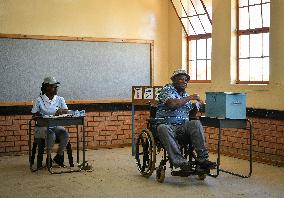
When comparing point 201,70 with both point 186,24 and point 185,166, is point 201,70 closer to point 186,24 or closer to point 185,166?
point 186,24

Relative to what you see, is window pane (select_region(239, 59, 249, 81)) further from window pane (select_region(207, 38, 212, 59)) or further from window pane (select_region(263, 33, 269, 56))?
window pane (select_region(207, 38, 212, 59))

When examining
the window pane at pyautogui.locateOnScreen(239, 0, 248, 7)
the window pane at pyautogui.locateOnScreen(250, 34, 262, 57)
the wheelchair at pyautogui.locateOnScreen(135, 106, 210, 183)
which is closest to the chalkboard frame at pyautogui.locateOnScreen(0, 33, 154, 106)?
the window pane at pyautogui.locateOnScreen(239, 0, 248, 7)

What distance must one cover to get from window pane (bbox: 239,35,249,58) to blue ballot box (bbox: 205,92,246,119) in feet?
6.15

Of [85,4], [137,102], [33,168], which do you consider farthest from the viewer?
[85,4]

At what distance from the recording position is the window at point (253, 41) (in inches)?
307

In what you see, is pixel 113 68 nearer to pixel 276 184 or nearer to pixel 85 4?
pixel 85 4

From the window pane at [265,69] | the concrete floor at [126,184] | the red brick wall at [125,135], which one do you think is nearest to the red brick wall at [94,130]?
the red brick wall at [125,135]

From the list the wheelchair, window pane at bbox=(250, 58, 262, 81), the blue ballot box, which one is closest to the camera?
the wheelchair

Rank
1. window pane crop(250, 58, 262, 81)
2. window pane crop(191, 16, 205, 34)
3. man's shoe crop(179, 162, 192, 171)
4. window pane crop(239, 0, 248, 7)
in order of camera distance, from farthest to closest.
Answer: window pane crop(191, 16, 205, 34), window pane crop(239, 0, 248, 7), window pane crop(250, 58, 262, 81), man's shoe crop(179, 162, 192, 171)

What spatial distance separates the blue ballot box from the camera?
640cm

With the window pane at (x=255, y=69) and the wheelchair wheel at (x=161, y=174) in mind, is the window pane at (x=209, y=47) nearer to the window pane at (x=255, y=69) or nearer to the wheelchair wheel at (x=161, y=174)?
the window pane at (x=255, y=69)

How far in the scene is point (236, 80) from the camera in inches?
329

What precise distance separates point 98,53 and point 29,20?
54.0 inches

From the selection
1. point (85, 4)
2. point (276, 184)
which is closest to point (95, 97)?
point (85, 4)
